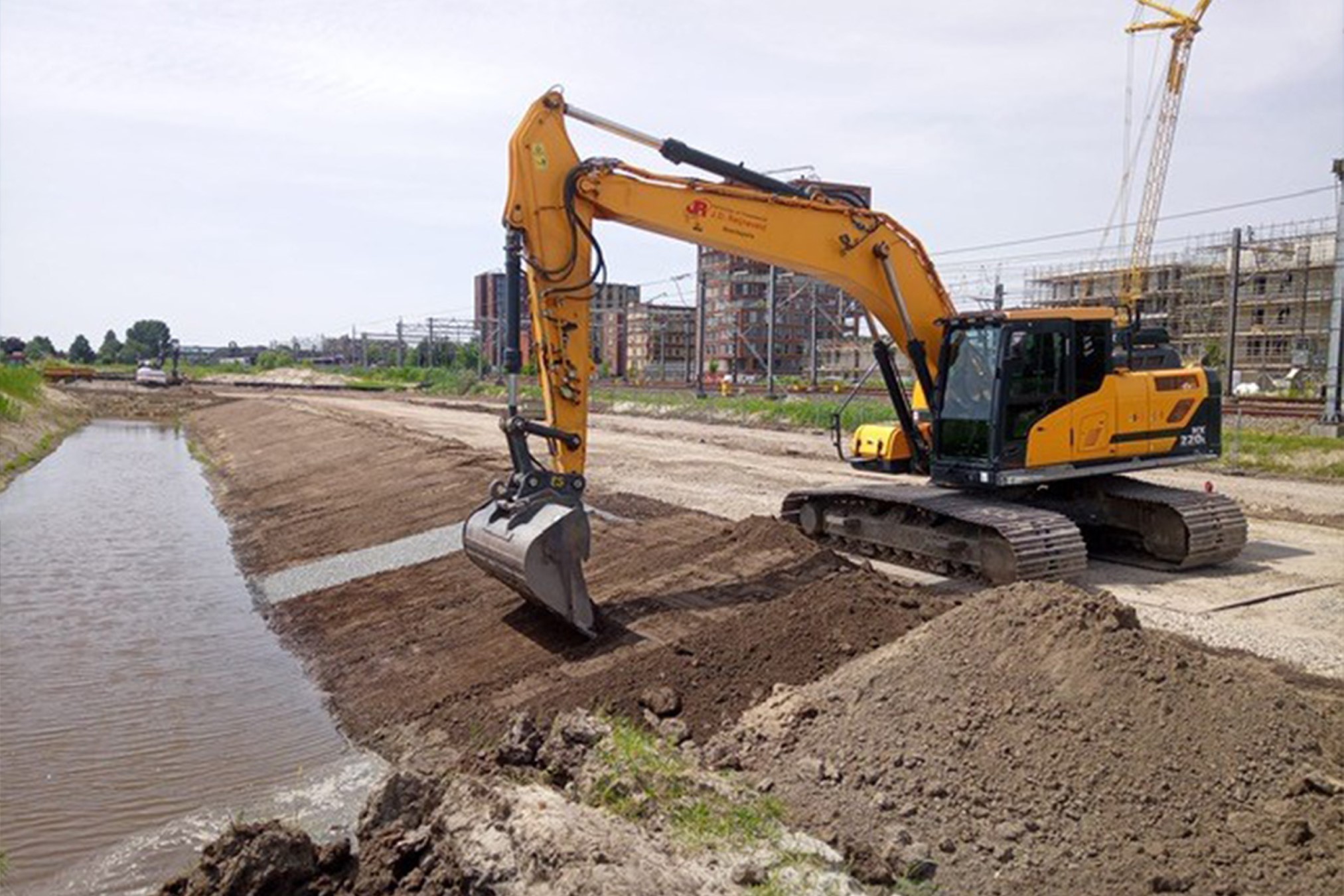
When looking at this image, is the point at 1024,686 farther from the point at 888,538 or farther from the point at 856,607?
the point at 888,538

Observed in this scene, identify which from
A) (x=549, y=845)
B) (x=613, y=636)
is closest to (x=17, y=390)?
(x=613, y=636)

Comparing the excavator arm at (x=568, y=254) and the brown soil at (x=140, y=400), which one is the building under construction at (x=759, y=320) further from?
the excavator arm at (x=568, y=254)

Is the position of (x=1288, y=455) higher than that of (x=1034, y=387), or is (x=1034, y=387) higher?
(x=1034, y=387)

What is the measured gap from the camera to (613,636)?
886 centimetres

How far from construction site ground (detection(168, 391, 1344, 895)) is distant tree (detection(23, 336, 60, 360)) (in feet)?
350

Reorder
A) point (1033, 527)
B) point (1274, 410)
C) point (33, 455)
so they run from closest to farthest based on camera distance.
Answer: point (1033, 527) < point (1274, 410) < point (33, 455)

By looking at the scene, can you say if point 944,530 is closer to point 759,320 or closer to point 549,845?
point 549,845

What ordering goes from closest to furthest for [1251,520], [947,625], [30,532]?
1. [947,625]
2. [1251,520]
3. [30,532]

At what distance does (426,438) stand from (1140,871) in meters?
23.6

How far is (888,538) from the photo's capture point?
11883mm

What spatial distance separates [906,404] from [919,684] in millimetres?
6651

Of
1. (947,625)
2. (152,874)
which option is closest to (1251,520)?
(947,625)

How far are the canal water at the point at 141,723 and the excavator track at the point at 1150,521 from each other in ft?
25.8

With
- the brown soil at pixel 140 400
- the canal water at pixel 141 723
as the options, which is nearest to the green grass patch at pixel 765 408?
the canal water at pixel 141 723
